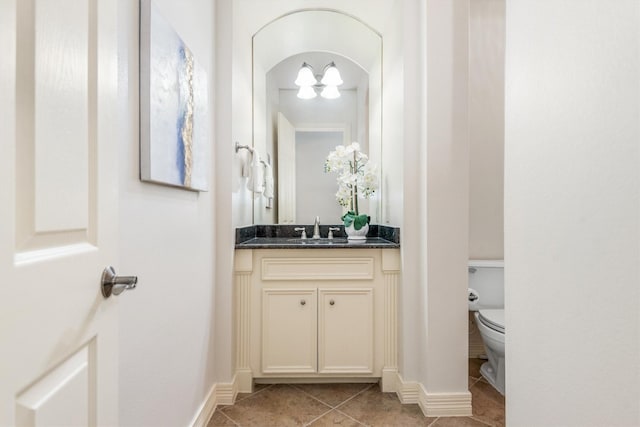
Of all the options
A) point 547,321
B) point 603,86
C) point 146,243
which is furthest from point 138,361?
point 603,86

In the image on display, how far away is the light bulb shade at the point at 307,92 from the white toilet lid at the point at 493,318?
1.98 metres

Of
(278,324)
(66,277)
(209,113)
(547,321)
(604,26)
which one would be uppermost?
(209,113)

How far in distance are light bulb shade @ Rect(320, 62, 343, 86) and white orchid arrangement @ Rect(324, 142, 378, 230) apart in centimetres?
62

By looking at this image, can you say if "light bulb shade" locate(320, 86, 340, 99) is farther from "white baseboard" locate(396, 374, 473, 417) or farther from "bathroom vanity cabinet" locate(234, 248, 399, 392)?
"white baseboard" locate(396, 374, 473, 417)

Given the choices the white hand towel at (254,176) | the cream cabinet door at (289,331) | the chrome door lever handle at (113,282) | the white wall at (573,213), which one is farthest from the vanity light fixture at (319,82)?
the chrome door lever handle at (113,282)

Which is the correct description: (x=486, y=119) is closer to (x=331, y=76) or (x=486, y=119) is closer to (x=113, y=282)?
(x=331, y=76)

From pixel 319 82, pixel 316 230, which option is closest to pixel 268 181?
pixel 316 230

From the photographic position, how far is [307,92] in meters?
2.76

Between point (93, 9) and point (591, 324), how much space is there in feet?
3.79

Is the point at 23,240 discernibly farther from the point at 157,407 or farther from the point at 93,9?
the point at 157,407

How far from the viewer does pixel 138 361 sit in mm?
1049

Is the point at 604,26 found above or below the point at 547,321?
above

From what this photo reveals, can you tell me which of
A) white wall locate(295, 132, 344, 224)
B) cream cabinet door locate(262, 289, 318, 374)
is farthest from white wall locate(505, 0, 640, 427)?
white wall locate(295, 132, 344, 224)

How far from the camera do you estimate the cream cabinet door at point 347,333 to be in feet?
6.65
